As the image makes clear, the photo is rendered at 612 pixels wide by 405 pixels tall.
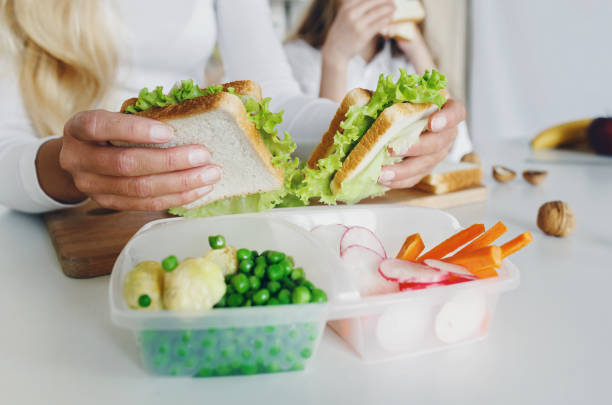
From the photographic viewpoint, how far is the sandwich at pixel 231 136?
3.42ft

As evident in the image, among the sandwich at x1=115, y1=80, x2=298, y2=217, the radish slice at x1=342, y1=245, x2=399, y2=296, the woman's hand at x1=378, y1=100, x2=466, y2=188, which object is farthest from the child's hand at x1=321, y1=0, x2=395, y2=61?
the radish slice at x1=342, y1=245, x2=399, y2=296

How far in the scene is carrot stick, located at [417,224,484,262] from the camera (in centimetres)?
94

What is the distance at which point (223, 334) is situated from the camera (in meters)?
0.71

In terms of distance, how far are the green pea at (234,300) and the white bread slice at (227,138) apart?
0.46 metres

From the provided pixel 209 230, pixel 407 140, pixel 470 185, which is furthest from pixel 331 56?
pixel 209 230

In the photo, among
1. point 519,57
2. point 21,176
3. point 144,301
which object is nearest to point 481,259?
point 144,301

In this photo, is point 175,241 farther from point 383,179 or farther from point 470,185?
point 470,185

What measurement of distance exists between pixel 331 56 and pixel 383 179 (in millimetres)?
2252

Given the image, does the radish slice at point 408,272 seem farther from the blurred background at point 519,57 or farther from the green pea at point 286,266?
the blurred background at point 519,57

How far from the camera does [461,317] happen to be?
0.84 meters

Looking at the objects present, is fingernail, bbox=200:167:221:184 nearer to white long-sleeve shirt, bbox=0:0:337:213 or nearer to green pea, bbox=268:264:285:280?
green pea, bbox=268:264:285:280

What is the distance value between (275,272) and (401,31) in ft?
10.7

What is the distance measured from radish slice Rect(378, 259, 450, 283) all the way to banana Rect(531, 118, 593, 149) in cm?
263

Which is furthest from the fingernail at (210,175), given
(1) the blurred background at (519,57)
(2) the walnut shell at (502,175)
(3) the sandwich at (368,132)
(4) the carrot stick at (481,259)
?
(1) the blurred background at (519,57)
